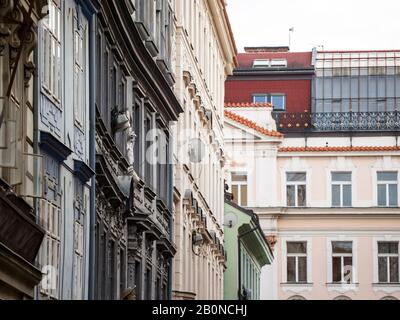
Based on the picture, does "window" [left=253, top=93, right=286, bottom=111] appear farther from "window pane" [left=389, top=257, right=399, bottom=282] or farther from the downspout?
the downspout

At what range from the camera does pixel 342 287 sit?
65250mm

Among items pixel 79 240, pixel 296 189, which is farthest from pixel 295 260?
pixel 79 240

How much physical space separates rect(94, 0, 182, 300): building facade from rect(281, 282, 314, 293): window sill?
3142 centimetres

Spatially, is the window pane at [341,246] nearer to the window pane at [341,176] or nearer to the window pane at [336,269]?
the window pane at [336,269]

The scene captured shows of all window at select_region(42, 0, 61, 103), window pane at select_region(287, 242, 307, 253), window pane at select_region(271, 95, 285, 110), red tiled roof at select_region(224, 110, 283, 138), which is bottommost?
window at select_region(42, 0, 61, 103)

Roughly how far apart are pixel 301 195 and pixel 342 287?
4.58 metres

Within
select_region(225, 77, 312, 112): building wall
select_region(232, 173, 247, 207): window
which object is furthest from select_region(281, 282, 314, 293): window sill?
select_region(225, 77, 312, 112): building wall

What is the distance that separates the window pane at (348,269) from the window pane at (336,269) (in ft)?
0.68

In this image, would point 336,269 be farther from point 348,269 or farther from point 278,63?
point 278,63

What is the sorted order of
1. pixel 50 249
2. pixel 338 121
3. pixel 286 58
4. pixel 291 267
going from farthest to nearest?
pixel 286 58 < pixel 338 121 < pixel 291 267 < pixel 50 249

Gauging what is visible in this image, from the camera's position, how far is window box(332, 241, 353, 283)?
66.0m

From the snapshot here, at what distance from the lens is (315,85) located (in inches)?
2894
